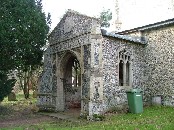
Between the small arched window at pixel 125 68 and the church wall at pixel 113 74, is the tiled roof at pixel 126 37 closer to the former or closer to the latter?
the church wall at pixel 113 74

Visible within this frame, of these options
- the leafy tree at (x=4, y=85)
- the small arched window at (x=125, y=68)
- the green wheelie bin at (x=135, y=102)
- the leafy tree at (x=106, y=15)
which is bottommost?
the green wheelie bin at (x=135, y=102)

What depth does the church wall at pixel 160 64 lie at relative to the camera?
15.2 meters

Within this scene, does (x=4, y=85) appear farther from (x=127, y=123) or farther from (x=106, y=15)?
(x=106, y=15)

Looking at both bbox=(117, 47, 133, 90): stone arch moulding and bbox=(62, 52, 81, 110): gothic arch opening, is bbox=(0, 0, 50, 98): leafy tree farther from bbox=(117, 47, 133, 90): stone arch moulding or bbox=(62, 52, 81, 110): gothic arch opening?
bbox=(117, 47, 133, 90): stone arch moulding

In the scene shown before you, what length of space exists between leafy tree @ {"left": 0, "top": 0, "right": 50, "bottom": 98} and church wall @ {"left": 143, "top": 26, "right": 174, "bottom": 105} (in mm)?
6225

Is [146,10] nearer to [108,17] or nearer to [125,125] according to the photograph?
[125,125]

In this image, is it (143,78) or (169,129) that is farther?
(143,78)

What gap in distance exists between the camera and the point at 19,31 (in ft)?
45.0

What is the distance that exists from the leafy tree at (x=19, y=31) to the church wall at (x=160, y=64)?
245 inches

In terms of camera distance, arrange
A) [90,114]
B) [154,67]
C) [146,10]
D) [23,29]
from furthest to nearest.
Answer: [146,10]
[154,67]
[23,29]
[90,114]

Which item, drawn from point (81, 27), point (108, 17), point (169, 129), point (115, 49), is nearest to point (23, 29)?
point (81, 27)

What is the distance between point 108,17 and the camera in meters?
41.2

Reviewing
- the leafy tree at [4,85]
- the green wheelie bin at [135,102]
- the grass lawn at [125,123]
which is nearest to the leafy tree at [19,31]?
the leafy tree at [4,85]

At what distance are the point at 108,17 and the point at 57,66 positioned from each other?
2627 centimetres
